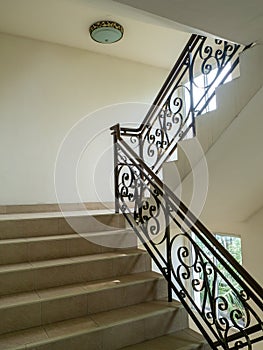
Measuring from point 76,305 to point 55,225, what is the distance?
96 centimetres

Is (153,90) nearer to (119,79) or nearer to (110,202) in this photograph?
(119,79)

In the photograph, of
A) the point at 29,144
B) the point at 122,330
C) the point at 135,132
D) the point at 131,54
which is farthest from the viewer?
the point at 131,54

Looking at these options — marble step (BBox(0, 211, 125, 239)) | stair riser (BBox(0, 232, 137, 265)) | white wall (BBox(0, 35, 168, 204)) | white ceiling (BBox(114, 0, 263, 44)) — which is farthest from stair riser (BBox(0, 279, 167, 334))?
white wall (BBox(0, 35, 168, 204))

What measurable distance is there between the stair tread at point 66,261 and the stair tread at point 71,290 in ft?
0.62

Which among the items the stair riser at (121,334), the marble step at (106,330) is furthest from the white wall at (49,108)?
the stair riser at (121,334)

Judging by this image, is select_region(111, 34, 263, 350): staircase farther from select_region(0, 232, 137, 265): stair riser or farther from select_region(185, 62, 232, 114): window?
select_region(0, 232, 137, 265): stair riser

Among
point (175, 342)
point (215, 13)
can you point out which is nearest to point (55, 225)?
point (175, 342)

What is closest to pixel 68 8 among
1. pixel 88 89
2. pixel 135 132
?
pixel 88 89

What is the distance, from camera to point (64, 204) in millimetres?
4664

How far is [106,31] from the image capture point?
4238 mm

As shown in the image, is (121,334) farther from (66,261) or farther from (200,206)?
(200,206)

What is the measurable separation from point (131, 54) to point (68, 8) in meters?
1.54

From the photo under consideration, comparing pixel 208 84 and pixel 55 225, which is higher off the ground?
pixel 208 84

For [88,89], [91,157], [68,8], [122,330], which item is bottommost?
[122,330]
